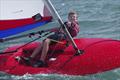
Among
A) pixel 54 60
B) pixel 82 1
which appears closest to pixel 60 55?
pixel 54 60

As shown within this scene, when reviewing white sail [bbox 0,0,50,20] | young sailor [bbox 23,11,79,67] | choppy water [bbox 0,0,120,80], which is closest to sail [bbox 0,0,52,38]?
white sail [bbox 0,0,50,20]

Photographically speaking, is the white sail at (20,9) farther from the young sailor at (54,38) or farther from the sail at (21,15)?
the young sailor at (54,38)

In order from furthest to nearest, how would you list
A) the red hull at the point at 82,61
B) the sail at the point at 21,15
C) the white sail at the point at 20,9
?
1. the white sail at the point at 20,9
2. the sail at the point at 21,15
3. the red hull at the point at 82,61

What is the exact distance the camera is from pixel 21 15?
284 inches

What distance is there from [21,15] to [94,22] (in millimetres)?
5233

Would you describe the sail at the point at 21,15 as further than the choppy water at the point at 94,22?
Yes

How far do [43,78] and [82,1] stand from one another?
11141mm

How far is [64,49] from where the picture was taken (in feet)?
23.7

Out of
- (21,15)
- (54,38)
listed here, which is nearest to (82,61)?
(54,38)

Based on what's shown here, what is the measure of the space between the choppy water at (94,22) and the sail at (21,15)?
747mm

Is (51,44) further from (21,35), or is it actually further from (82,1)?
(82,1)

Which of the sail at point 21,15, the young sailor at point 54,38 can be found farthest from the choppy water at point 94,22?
the sail at point 21,15

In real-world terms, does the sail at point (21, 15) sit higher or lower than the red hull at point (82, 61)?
higher

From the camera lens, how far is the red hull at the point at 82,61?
260 inches
